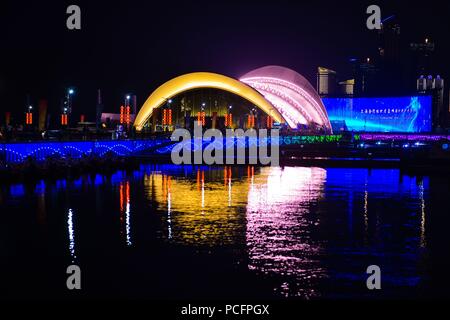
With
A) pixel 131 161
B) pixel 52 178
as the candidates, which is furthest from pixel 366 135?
pixel 52 178

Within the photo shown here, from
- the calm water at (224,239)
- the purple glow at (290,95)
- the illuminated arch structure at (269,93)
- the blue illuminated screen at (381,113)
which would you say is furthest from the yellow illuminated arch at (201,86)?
the calm water at (224,239)

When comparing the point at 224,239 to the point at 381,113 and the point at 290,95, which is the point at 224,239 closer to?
the point at 290,95

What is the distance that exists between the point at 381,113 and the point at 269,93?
91.7ft

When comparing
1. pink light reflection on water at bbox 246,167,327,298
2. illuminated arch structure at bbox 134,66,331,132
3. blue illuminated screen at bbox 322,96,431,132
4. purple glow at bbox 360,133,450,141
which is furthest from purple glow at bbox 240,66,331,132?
pink light reflection on water at bbox 246,167,327,298

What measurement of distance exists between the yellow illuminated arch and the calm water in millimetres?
42231

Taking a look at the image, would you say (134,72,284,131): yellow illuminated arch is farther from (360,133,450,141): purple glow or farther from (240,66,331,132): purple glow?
(360,133,450,141): purple glow

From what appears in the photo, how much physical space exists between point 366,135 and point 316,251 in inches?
2930

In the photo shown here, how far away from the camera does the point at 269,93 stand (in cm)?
7756

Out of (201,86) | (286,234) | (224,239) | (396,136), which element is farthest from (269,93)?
(224,239)

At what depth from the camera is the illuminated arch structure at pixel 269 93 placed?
72.8 meters

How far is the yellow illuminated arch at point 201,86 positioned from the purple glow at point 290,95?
2.88m

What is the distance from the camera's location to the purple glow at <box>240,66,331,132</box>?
77194 millimetres

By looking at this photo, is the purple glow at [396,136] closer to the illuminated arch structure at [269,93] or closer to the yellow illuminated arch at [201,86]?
the illuminated arch structure at [269,93]

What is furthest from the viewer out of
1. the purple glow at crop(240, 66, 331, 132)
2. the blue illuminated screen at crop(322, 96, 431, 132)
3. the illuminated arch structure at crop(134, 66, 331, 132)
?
the blue illuminated screen at crop(322, 96, 431, 132)
